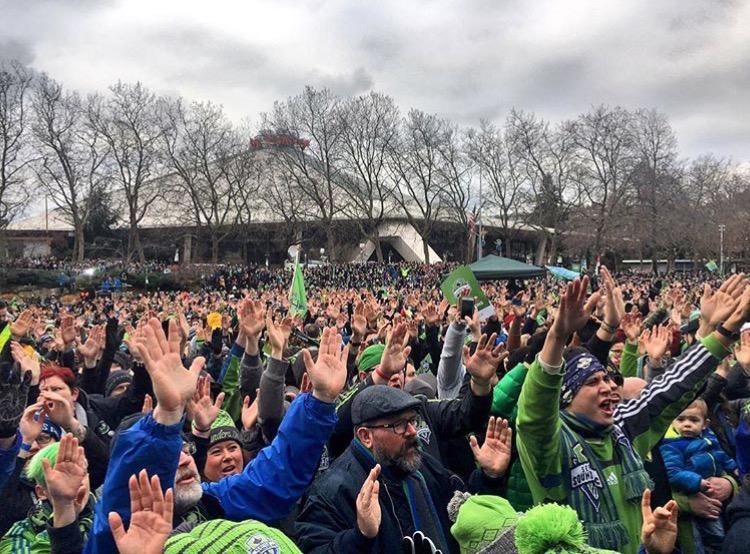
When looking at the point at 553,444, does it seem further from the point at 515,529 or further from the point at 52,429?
the point at 52,429

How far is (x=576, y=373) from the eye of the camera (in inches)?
123

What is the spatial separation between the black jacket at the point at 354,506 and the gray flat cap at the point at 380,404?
0.48ft

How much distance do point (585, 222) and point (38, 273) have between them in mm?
36745

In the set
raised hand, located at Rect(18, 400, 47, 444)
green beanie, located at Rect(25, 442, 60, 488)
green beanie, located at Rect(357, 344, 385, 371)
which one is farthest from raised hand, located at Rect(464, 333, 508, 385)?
raised hand, located at Rect(18, 400, 47, 444)

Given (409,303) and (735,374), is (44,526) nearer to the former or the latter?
(735,374)

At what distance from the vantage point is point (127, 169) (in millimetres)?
42688

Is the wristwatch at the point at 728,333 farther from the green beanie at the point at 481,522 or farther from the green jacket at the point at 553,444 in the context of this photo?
the green beanie at the point at 481,522

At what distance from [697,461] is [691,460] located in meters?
0.03

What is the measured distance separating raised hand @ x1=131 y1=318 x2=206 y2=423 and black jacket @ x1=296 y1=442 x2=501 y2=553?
2.71 ft

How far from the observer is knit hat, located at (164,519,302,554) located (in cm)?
181

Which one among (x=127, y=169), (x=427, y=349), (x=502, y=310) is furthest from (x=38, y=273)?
(x=427, y=349)

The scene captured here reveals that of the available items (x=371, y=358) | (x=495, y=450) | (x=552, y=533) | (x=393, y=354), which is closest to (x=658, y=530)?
(x=552, y=533)

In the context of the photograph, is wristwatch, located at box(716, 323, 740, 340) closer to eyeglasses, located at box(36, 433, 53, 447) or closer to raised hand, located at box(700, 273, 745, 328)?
raised hand, located at box(700, 273, 745, 328)

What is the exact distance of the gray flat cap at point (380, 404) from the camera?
300cm
